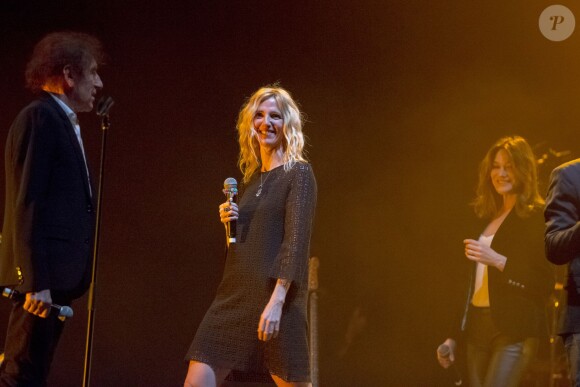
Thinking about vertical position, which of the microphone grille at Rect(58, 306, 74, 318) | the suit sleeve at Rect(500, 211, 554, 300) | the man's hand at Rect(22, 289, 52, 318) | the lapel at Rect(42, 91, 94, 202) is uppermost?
the lapel at Rect(42, 91, 94, 202)

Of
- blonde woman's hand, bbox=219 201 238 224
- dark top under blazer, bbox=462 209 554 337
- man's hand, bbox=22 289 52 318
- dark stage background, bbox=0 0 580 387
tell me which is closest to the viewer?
man's hand, bbox=22 289 52 318

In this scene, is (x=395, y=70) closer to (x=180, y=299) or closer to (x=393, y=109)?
(x=393, y=109)

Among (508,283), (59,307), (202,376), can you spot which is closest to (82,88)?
(59,307)

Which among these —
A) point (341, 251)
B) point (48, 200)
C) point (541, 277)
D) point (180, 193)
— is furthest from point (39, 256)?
point (341, 251)

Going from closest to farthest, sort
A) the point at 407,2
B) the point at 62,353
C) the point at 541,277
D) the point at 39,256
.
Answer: the point at 39,256, the point at 541,277, the point at 62,353, the point at 407,2

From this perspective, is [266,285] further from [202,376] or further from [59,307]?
[59,307]

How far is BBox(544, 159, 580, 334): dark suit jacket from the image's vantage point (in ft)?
8.18

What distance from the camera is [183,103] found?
18.1ft

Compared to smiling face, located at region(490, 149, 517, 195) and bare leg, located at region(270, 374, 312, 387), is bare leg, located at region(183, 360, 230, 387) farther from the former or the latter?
smiling face, located at region(490, 149, 517, 195)

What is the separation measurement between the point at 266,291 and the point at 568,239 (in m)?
1.06

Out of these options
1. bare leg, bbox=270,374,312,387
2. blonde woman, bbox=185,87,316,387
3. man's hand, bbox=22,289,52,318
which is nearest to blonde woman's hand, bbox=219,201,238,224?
blonde woman, bbox=185,87,316,387

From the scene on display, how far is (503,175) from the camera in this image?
154 inches

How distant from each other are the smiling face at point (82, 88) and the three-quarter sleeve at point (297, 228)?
0.84 meters

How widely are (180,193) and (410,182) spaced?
188 cm
